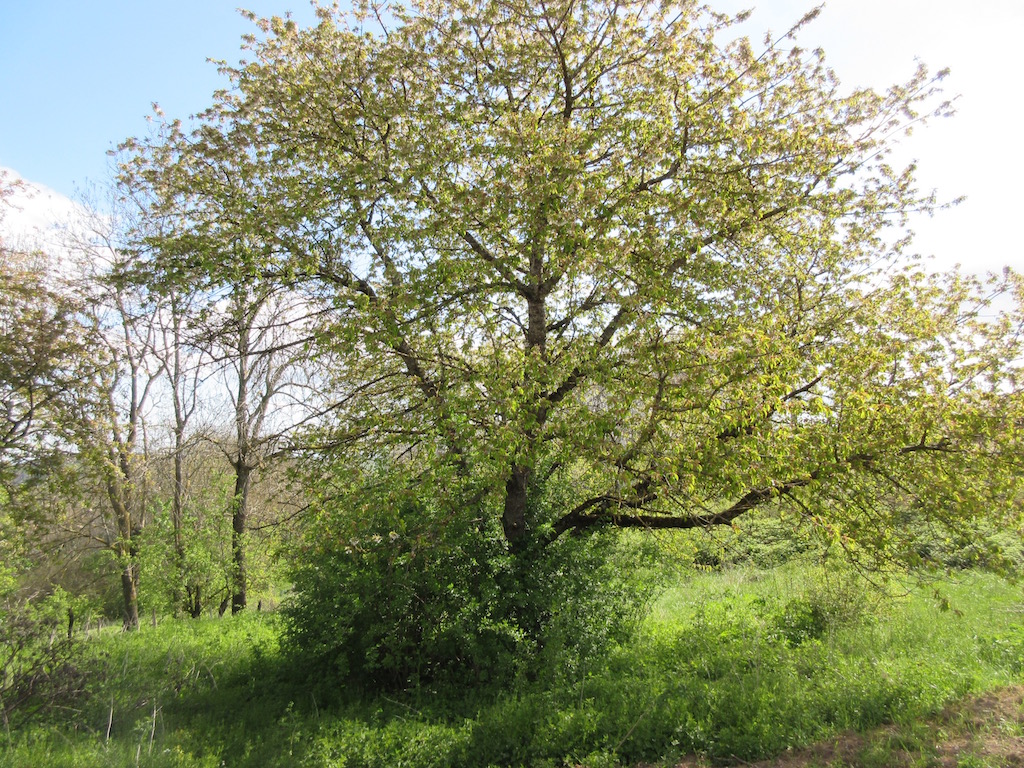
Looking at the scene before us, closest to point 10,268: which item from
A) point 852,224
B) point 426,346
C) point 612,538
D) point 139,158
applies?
point 139,158

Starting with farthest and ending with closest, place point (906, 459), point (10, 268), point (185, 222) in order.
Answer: point (10, 268) → point (185, 222) → point (906, 459)

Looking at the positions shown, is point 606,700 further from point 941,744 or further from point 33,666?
point 33,666

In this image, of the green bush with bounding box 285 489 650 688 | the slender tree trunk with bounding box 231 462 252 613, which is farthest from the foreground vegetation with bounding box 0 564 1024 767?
the slender tree trunk with bounding box 231 462 252 613

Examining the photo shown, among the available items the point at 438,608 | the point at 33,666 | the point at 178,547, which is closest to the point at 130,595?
the point at 178,547

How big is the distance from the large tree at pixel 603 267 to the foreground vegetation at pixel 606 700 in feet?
6.68

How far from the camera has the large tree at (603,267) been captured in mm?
6578

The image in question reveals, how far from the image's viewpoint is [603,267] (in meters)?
6.95

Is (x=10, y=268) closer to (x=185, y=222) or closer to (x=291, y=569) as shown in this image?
(x=185, y=222)

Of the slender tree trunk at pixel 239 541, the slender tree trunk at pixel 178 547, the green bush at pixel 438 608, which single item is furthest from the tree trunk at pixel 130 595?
the green bush at pixel 438 608

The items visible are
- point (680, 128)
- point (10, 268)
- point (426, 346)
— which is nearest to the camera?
point (680, 128)

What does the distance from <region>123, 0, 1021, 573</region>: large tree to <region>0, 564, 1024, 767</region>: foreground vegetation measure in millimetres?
2035

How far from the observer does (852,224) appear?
8.83 meters

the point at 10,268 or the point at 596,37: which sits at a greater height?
the point at 596,37

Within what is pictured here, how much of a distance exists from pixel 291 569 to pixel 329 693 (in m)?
1.97
